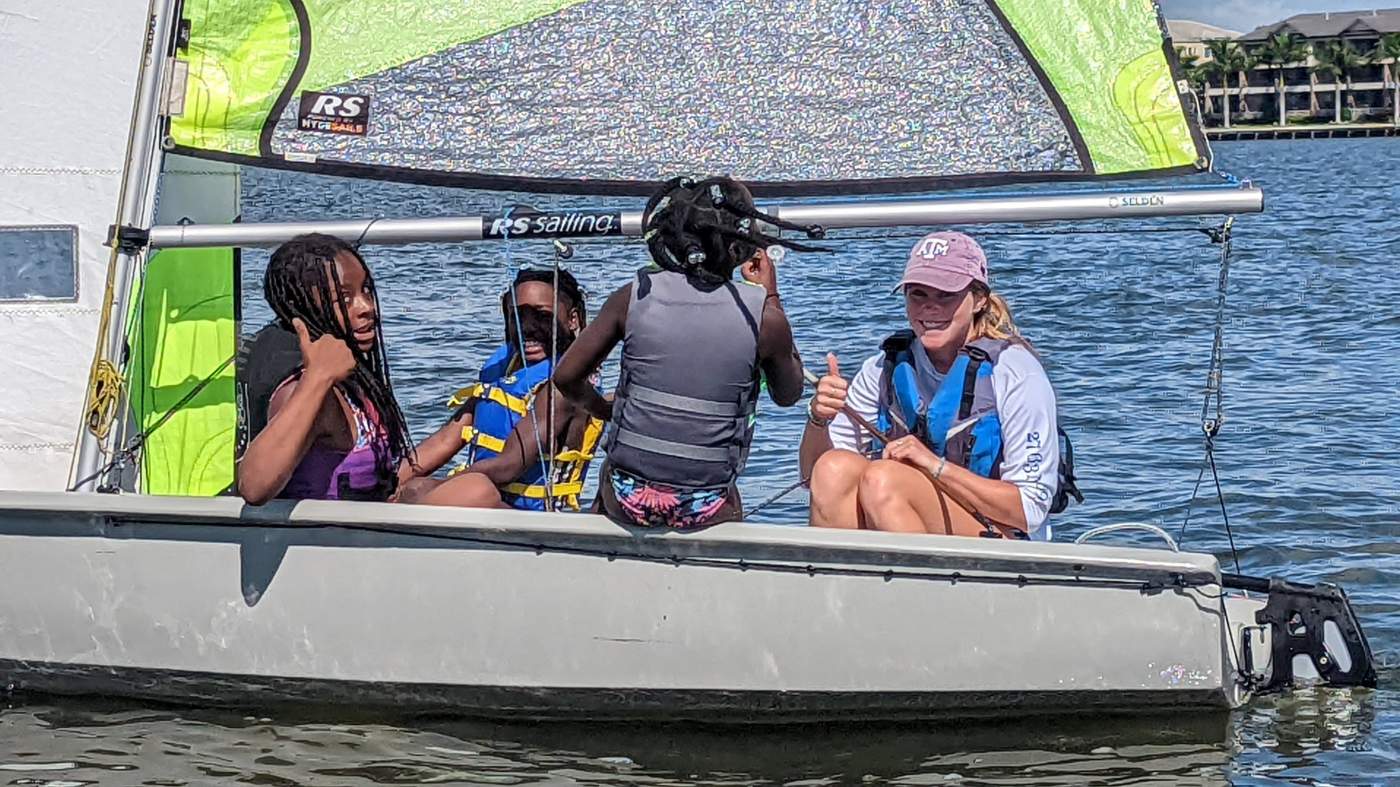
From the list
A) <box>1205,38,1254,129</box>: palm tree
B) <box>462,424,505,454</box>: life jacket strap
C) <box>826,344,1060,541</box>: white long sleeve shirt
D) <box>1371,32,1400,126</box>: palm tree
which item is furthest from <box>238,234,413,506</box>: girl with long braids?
<box>1205,38,1254,129</box>: palm tree

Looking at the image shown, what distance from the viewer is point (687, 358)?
418cm

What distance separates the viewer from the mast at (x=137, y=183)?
4922mm

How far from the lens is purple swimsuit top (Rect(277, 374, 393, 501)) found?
14.9ft

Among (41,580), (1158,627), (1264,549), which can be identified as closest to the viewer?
(1158,627)

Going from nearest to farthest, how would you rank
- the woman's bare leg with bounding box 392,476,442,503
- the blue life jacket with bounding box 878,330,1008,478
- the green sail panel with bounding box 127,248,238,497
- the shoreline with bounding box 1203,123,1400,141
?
the blue life jacket with bounding box 878,330,1008,478, the woman's bare leg with bounding box 392,476,442,503, the green sail panel with bounding box 127,248,238,497, the shoreline with bounding box 1203,123,1400,141

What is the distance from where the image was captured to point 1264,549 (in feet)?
21.9

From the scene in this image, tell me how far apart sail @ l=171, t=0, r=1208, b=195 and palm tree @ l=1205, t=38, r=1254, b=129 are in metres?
86.2

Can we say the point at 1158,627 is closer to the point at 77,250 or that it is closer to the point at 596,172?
the point at 596,172

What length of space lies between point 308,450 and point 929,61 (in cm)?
185

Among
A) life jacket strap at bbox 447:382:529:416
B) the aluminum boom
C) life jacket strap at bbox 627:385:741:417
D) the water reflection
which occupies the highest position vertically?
the aluminum boom

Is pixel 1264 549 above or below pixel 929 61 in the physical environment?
below

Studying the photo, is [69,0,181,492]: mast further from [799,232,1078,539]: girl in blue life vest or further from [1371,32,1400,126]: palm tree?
[1371,32,1400,126]: palm tree

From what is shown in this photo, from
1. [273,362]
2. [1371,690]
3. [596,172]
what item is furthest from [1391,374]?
[273,362]

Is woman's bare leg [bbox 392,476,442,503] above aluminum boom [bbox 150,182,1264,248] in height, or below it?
below
